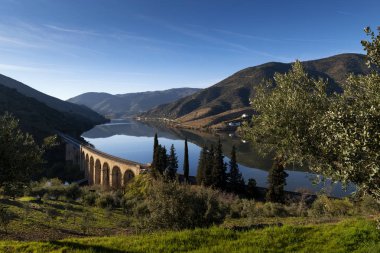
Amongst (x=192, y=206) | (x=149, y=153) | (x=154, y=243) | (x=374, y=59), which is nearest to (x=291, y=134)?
(x=374, y=59)

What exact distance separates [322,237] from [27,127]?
136328mm

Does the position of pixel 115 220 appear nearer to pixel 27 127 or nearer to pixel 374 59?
pixel 374 59

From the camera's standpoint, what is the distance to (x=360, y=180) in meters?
8.84

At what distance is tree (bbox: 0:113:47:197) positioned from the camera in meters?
14.0

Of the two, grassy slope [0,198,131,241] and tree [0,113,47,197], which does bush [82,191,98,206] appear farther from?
tree [0,113,47,197]

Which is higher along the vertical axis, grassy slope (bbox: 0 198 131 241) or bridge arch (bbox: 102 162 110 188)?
grassy slope (bbox: 0 198 131 241)

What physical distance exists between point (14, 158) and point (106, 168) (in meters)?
67.2

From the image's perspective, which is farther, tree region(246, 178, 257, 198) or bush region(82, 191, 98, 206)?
tree region(246, 178, 257, 198)

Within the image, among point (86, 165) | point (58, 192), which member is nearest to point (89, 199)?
point (58, 192)

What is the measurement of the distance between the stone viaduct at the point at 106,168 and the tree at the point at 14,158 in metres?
48.3

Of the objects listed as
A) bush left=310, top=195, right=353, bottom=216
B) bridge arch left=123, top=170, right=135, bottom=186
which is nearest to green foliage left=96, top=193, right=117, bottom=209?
Result: bridge arch left=123, top=170, right=135, bottom=186

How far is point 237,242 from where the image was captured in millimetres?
11570

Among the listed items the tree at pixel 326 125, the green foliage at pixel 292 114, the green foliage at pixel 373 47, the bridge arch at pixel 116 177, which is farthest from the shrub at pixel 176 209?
the bridge arch at pixel 116 177

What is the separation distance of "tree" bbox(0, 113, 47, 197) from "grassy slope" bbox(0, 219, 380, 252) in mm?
2747
